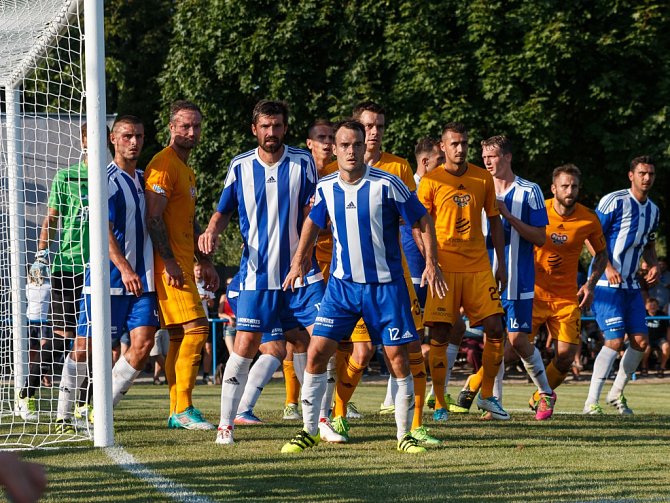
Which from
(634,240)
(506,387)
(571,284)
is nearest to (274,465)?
(571,284)

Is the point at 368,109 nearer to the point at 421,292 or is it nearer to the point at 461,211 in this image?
the point at 461,211

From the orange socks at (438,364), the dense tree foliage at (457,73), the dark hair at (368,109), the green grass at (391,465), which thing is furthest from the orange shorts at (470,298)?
the dense tree foliage at (457,73)

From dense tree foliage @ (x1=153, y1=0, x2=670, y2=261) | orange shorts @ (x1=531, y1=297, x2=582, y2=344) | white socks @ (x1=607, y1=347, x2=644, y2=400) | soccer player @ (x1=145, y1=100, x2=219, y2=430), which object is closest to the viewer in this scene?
soccer player @ (x1=145, y1=100, x2=219, y2=430)

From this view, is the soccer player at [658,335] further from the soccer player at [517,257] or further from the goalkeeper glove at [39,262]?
the goalkeeper glove at [39,262]

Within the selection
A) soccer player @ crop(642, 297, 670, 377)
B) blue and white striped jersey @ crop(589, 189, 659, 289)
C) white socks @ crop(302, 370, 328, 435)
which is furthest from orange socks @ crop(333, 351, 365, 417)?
soccer player @ crop(642, 297, 670, 377)

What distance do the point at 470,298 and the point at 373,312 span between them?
2395 mm

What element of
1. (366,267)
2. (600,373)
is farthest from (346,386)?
(600,373)

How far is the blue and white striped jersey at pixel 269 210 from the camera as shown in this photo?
816cm

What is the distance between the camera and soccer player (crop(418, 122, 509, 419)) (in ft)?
31.5

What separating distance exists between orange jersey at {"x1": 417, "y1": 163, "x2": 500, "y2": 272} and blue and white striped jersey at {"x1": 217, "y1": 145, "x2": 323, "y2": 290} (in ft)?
5.88

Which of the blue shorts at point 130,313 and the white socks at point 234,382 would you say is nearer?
the white socks at point 234,382

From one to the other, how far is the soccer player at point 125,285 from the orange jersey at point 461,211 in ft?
8.46

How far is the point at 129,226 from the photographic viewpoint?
354 inches

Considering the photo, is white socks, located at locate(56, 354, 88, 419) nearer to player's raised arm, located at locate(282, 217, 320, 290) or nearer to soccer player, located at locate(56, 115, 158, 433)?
soccer player, located at locate(56, 115, 158, 433)
